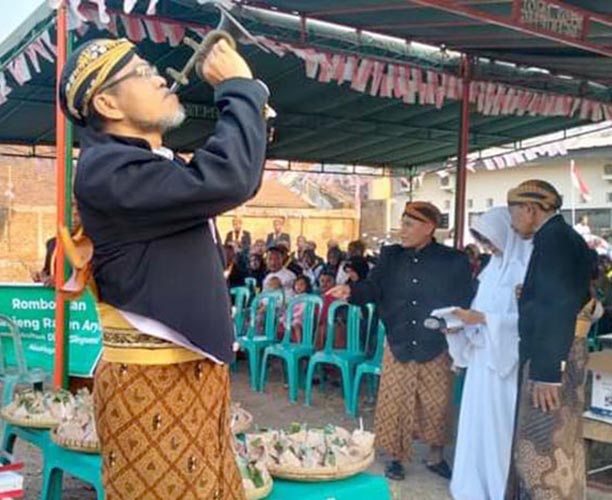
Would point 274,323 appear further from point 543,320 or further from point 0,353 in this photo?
point 543,320

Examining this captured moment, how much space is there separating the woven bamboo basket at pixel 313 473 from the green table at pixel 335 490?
0.06ft

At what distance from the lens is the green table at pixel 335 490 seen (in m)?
2.60

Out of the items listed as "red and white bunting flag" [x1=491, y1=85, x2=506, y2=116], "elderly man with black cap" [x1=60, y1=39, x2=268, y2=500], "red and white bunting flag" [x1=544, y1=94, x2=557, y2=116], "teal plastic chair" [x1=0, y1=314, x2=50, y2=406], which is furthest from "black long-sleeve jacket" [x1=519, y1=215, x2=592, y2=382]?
"red and white bunting flag" [x1=544, y1=94, x2=557, y2=116]

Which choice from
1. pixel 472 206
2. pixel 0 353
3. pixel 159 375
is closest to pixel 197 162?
pixel 159 375

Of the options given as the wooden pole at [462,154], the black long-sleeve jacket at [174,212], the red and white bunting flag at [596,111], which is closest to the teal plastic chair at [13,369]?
the black long-sleeve jacket at [174,212]

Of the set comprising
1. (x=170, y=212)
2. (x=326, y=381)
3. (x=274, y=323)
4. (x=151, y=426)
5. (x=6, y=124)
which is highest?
(x=6, y=124)

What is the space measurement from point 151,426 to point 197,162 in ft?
1.84

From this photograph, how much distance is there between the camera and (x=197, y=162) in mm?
1423

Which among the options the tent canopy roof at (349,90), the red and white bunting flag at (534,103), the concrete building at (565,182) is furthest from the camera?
the concrete building at (565,182)

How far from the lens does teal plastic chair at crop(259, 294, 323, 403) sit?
640 centimetres

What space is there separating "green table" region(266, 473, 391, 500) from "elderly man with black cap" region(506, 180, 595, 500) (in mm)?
939

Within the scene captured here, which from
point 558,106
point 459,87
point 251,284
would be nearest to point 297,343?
point 251,284

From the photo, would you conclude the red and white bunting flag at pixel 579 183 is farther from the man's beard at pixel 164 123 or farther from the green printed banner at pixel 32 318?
the man's beard at pixel 164 123

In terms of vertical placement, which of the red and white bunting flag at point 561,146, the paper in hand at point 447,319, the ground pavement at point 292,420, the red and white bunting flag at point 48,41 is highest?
the red and white bunting flag at point 561,146
